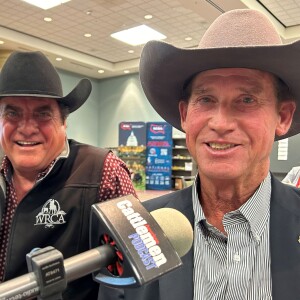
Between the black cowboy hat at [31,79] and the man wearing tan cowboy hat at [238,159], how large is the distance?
56 cm

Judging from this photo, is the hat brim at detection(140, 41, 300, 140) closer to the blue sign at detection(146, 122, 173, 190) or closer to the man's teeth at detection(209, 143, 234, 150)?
the man's teeth at detection(209, 143, 234, 150)

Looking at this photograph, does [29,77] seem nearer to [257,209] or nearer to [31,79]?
[31,79]

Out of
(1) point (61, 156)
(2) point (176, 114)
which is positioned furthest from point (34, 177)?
(2) point (176, 114)

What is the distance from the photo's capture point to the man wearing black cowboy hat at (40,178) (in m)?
1.50

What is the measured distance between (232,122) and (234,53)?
0.63 feet

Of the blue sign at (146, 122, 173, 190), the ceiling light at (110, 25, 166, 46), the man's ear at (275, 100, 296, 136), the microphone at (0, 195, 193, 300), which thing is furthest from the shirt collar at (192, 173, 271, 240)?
the blue sign at (146, 122, 173, 190)

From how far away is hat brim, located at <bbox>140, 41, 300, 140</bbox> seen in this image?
101cm

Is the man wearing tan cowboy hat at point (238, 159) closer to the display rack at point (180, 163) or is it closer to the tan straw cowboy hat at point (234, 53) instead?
the tan straw cowboy hat at point (234, 53)

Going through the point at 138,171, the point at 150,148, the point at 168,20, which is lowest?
the point at 138,171

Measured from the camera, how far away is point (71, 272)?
0.48m

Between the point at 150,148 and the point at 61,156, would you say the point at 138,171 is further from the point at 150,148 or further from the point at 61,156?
the point at 61,156

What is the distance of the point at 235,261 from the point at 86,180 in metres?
0.77

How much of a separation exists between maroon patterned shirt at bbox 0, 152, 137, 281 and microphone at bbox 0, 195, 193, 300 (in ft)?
3.30

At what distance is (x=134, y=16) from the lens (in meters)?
7.78
